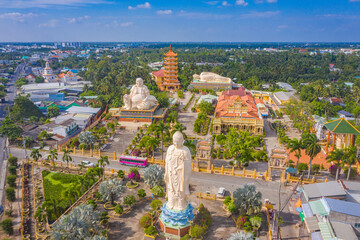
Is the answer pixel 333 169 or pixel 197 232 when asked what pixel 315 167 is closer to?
pixel 333 169

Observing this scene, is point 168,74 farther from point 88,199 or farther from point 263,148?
point 88,199

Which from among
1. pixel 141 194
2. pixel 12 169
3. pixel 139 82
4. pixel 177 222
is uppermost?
pixel 139 82

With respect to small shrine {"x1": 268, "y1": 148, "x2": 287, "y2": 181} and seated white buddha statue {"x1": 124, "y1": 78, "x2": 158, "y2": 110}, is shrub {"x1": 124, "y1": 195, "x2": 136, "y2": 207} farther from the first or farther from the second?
seated white buddha statue {"x1": 124, "y1": 78, "x2": 158, "y2": 110}

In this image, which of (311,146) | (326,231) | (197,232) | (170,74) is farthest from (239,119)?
(170,74)

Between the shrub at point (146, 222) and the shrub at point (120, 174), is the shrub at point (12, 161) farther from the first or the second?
the shrub at point (146, 222)

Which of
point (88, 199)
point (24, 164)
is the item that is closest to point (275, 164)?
point (88, 199)

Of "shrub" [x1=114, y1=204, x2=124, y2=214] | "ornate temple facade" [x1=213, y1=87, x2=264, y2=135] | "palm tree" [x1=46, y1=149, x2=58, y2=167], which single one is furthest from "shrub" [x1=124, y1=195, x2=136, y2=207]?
"ornate temple facade" [x1=213, y1=87, x2=264, y2=135]
